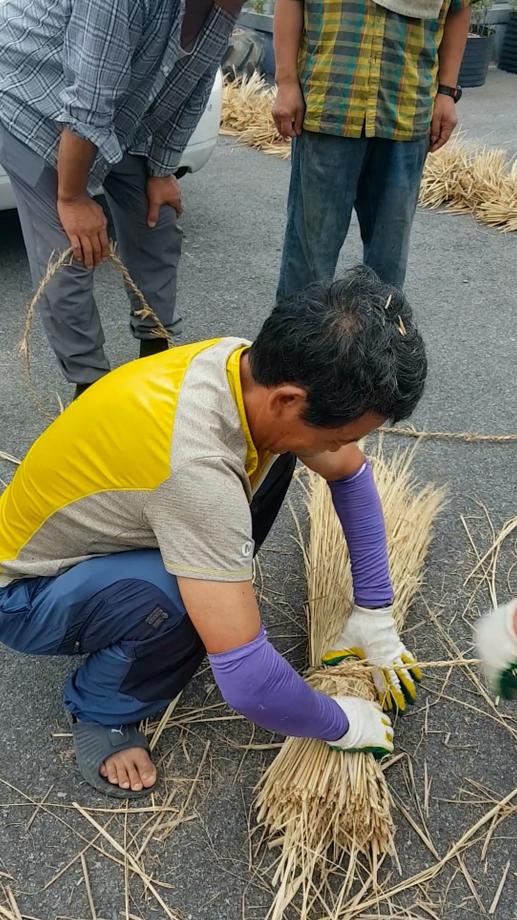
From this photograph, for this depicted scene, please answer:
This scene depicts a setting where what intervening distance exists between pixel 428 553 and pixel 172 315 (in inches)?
45.8

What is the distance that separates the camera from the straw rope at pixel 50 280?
75.1 inches

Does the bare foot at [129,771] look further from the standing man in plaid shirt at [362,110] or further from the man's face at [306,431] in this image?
the standing man in plaid shirt at [362,110]

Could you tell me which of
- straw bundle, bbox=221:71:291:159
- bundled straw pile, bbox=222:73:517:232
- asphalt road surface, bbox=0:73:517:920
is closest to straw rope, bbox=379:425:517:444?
asphalt road surface, bbox=0:73:517:920

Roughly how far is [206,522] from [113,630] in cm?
37

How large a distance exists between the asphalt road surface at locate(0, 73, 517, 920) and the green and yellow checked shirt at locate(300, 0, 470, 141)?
1.00 meters

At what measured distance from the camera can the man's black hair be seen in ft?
3.99

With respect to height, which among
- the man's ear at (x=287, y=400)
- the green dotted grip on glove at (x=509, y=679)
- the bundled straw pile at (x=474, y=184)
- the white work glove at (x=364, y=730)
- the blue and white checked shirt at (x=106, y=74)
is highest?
the blue and white checked shirt at (x=106, y=74)

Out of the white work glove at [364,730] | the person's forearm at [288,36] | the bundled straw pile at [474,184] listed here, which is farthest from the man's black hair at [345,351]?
the bundled straw pile at [474,184]

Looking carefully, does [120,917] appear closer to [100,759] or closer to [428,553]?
[100,759]

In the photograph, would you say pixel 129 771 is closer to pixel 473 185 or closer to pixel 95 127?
pixel 95 127

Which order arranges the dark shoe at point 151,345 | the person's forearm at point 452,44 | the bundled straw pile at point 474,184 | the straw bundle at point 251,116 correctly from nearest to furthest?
the person's forearm at point 452,44
the dark shoe at point 151,345
the bundled straw pile at point 474,184
the straw bundle at point 251,116

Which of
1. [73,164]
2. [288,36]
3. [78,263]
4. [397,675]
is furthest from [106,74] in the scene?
[397,675]

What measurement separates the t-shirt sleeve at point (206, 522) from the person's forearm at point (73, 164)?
0.96 m

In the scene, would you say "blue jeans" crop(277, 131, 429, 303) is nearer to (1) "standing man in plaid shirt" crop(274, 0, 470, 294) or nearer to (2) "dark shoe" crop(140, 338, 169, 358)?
(1) "standing man in plaid shirt" crop(274, 0, 470, 294)
